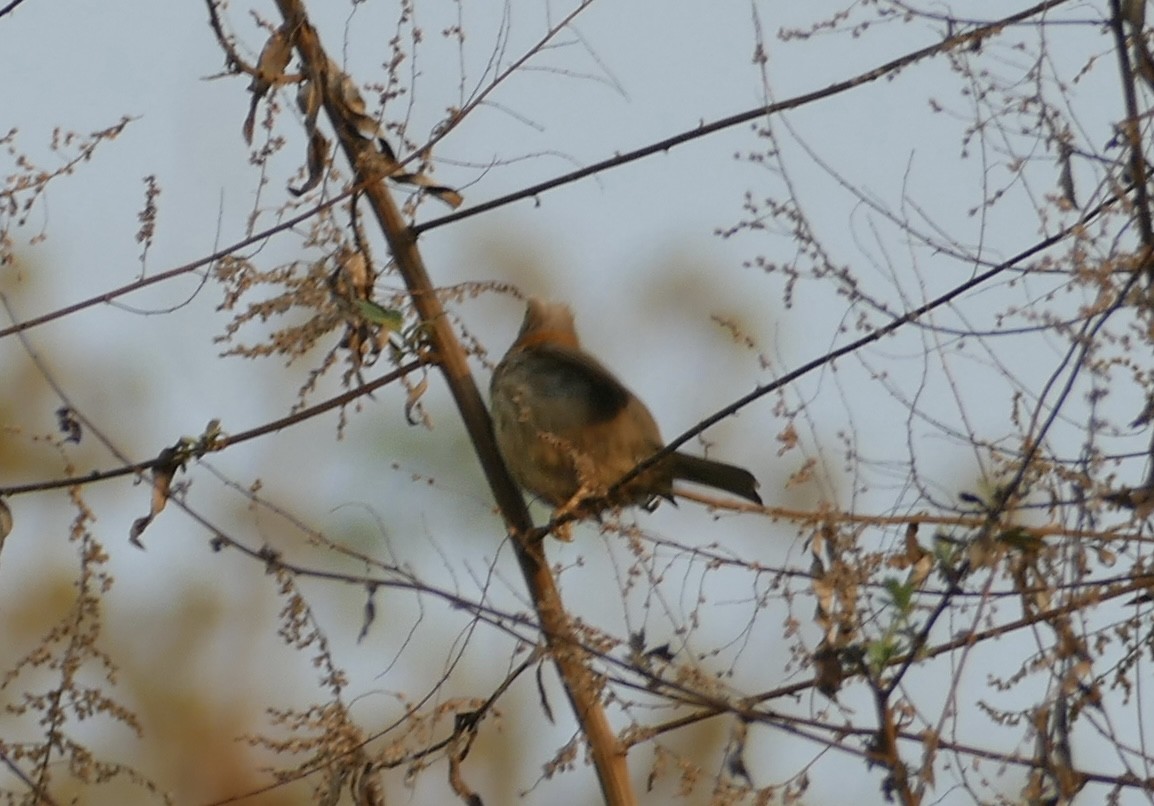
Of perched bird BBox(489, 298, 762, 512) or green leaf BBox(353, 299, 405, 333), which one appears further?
perched bird BBox(489, 298, 762, 512)

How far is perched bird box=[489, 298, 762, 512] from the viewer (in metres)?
4.81

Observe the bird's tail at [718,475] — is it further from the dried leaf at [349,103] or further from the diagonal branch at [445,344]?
the dried leaf at [349,103]

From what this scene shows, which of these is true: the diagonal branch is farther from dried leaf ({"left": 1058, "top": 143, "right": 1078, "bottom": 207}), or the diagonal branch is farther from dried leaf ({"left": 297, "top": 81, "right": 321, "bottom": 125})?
dried leaf ({"left": 1058, "top": 143, "right": 1078, "bottom": 207})

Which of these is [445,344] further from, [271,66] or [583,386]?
[583,386]

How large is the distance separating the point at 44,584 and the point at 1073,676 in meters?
6.78

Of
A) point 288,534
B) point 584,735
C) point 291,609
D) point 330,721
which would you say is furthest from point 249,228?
point 288,534

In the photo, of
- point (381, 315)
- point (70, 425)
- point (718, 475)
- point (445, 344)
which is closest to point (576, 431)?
point (718, 475)

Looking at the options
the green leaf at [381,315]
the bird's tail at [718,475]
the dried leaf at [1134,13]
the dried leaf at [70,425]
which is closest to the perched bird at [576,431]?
the bird's tail at [718,475]

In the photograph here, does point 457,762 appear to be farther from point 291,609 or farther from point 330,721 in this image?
point 291,609

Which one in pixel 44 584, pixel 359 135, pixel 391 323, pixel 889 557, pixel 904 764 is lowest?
pixel 904 764

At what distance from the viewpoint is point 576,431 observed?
16.6 ft

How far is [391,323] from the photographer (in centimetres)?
369

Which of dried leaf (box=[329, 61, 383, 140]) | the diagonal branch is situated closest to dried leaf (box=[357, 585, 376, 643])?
the diagonal branch

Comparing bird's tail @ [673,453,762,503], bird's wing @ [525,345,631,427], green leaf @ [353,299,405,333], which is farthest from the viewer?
bird's wing @ [525,345,631,427]
